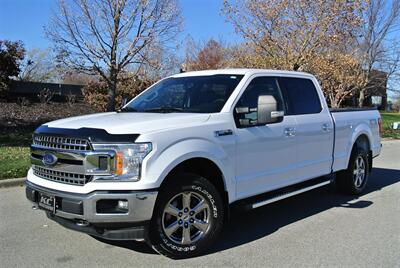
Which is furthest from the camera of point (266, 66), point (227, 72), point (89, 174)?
point (266, 66)

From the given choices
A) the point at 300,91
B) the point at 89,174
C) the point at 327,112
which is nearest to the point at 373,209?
the point at 327,112

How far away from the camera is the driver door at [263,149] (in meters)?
5.14

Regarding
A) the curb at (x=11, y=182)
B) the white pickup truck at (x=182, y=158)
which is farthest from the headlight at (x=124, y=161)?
the curb at (x=11, y=182)

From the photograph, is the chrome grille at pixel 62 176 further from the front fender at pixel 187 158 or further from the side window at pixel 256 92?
the side window at pixel 256 92

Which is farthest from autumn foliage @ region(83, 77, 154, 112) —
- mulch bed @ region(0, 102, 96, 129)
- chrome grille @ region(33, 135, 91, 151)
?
chrome grille @ region(33, 135, 91, 151)

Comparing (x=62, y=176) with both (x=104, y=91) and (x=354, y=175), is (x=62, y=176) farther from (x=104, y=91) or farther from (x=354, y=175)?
(x=104, y=91)

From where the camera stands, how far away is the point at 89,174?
A: 13.7ft

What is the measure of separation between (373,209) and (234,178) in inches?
113

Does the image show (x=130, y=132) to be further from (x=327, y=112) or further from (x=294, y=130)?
(x=327, y=112)

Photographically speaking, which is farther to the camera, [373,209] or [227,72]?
[373,209]

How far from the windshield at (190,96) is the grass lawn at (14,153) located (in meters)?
3.71

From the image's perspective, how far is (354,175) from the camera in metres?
7.60

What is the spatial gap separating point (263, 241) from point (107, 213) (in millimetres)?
1981

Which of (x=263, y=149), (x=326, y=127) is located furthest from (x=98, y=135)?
(x=326, y=127)
